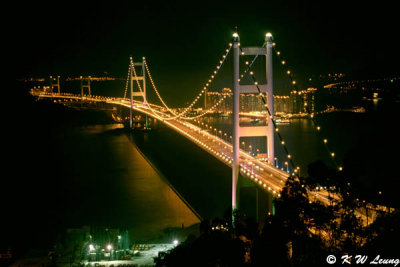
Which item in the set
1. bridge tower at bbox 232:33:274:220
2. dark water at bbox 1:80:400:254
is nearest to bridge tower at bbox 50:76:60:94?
dark water at bbox 1:80:400:254

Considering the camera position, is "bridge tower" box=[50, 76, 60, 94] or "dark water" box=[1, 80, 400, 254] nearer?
"dark water" box=[1, 80, 400, 254]

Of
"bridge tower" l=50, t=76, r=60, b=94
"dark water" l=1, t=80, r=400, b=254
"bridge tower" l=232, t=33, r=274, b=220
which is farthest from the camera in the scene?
"bridge tower" l=50, t=76, r=60, b=94

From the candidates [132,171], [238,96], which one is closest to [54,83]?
[132,171]

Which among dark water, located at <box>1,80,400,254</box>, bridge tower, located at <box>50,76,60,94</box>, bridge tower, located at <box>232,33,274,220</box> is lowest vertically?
dark water, located at <box>1,80,400,254</box>

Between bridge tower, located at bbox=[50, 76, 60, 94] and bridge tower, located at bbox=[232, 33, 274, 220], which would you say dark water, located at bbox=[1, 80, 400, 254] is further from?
bridge tower, located at bbox=[50, 76, 60, 94]

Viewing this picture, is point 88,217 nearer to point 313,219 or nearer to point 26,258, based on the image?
point 26,258

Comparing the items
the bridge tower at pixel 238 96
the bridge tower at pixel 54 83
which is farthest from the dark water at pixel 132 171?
the bridge tower at pixel 54 83

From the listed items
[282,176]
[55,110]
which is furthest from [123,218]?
[55,110]

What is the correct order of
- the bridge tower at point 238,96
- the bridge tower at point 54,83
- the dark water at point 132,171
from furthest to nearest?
1. the bridge tower at point 54,83
2. the dark water at point 132,171
3. the bridge tower at point 238,96

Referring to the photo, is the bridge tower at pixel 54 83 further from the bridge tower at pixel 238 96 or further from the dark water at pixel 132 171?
the bridge tower at pixel 238 96
